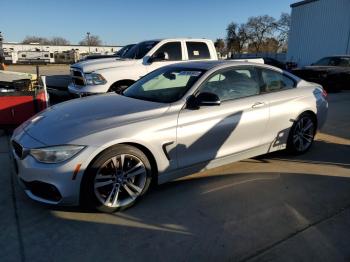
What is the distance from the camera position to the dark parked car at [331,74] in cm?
1415

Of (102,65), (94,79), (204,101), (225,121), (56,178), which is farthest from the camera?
(102,65)

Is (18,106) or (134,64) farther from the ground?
(134,64)

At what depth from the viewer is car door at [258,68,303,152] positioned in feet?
15.7

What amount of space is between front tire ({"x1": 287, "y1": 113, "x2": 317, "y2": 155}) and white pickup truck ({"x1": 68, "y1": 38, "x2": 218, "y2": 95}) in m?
4.56

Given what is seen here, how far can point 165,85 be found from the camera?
15.4 feet

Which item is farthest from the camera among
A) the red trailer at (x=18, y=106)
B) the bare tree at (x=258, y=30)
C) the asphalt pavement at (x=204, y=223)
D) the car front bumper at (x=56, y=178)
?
the bare tree at (x=258, y=30)

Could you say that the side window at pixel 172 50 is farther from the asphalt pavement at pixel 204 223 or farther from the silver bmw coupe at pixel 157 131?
the asphalt pavement at pixel 204 223

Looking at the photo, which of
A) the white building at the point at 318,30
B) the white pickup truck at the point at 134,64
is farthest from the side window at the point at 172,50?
the white building at the point at 318,30

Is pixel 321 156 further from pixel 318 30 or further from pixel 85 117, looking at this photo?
pixel 318 30

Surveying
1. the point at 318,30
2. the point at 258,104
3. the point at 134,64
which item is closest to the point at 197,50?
the point at 134,64

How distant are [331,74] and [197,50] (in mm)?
7472

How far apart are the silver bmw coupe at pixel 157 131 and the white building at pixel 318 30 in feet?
76.8

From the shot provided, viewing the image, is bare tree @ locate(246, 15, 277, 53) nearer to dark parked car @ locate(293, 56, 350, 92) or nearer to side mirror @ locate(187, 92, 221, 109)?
dark parked car @ locate(293, 56, 350, 92)

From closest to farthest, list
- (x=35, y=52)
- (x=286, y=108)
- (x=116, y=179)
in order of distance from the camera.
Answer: (x=116, y=179) < (x=286, y=108) < (x=35, y=52)
